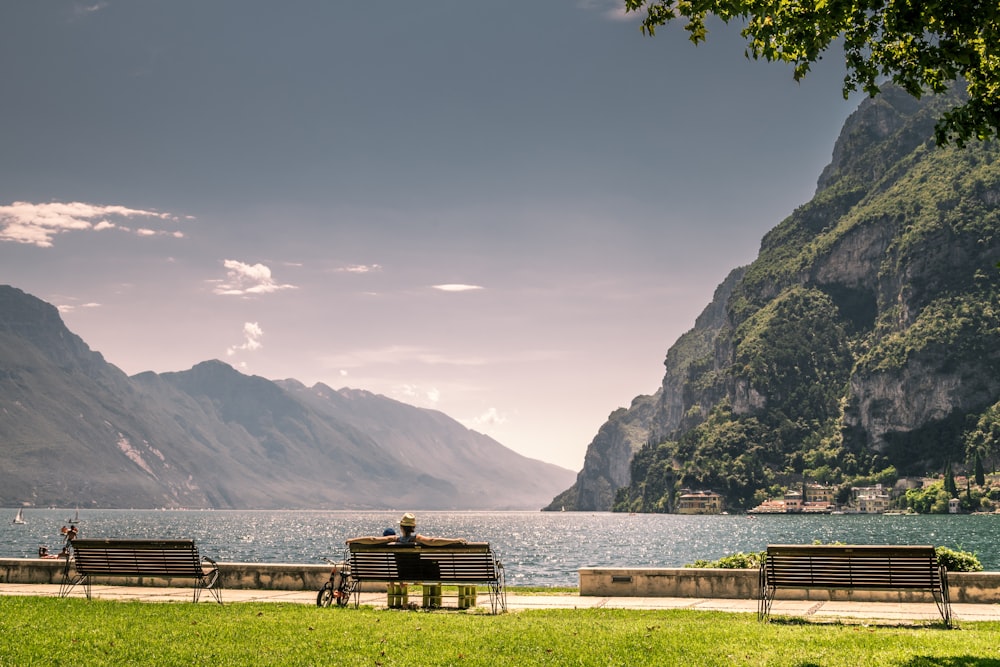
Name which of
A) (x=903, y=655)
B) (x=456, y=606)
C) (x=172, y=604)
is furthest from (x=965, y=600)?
(x=172, y=604)

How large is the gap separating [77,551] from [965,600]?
18436mm

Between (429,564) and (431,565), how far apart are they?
4 cm

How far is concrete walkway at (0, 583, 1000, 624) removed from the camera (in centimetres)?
1652

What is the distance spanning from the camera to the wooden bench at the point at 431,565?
17.1 metres

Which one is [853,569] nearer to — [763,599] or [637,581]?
[763,599]

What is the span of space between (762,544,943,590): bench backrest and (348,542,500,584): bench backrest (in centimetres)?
516

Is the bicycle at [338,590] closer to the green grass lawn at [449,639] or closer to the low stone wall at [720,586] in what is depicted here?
the green grass lawn at [449,639]

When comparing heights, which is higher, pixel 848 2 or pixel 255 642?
pixel 848 2

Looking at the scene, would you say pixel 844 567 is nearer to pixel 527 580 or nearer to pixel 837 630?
pixel 837 630

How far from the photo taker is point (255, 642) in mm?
12602

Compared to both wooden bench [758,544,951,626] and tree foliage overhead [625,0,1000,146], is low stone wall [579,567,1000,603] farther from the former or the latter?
tree foliage overhead [625,0,1000,146]

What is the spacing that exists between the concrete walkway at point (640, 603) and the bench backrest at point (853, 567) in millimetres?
606

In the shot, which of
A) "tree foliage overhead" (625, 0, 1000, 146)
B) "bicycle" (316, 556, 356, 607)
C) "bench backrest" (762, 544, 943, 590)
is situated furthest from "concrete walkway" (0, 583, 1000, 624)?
"tree foliage overhead" (625, 0, 1000, 146)

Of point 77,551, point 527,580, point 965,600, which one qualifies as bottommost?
point 527,580
